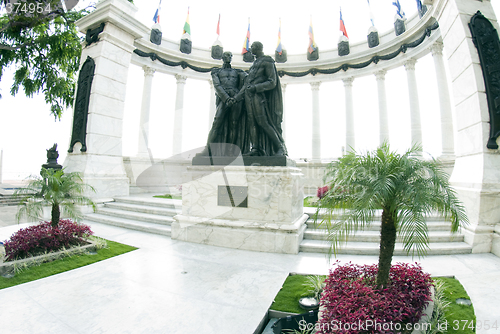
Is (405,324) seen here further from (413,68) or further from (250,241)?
(413,68)

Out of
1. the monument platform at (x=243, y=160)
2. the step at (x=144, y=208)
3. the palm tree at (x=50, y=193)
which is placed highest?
the monument platform at (x=243, y=160)

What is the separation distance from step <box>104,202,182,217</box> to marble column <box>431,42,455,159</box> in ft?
62.2

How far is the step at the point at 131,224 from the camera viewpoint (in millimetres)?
7592

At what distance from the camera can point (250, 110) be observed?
6906mm

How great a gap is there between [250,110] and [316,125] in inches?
746

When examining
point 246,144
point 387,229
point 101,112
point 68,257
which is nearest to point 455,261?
point 387,229

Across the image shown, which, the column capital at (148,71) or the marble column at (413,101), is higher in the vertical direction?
the column capital at (148,71)

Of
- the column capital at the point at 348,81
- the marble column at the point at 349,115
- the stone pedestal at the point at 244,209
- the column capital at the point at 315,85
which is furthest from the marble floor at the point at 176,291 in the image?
the column capital at the point at 315,85

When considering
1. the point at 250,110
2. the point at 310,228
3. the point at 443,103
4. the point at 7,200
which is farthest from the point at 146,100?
the point at 443,103

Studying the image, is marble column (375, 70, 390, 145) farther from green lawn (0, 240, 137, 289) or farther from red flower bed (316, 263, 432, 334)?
green lawn (0, 240, 137, 289)

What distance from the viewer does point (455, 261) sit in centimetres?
550

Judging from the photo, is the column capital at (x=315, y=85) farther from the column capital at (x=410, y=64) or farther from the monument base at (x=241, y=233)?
the monument base at (x=241, y=233)

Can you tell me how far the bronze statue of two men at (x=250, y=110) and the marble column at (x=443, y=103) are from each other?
660 inches

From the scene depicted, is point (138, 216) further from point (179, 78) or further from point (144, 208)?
point (179, 78)
